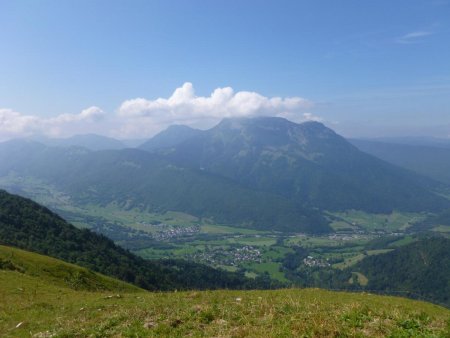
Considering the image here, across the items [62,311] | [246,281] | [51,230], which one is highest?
[62,311]

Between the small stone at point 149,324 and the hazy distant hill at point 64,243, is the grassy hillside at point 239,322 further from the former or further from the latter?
the hazy distant hill at point 64,243

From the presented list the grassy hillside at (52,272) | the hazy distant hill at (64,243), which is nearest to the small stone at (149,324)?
the grassy hillside at (52,272)

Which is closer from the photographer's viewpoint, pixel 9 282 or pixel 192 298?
pixel 192 298

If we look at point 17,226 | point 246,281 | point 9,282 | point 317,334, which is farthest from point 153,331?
point 246,281

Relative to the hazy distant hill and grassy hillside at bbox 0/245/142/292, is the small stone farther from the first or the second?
the hazy distant hill

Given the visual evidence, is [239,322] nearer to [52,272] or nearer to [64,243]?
[52,272]

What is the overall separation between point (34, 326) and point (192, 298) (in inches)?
410

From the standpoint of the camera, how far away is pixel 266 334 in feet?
44.4

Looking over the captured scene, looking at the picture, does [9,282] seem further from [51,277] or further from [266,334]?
[266,334]

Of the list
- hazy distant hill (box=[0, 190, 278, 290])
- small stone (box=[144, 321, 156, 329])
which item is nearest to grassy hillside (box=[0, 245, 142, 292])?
small stone (box=[144, 321, 156, 329])

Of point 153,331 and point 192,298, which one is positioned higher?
point 153,331

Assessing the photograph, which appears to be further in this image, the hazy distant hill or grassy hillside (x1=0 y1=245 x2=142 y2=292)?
the hazy distant hill

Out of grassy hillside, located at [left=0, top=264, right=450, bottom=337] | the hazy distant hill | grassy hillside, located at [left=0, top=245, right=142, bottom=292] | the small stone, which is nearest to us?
grassy hillside, located at [left=0, top=264, right=450, bottom=337]

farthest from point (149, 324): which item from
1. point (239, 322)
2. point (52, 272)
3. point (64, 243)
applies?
point (64, 243)
